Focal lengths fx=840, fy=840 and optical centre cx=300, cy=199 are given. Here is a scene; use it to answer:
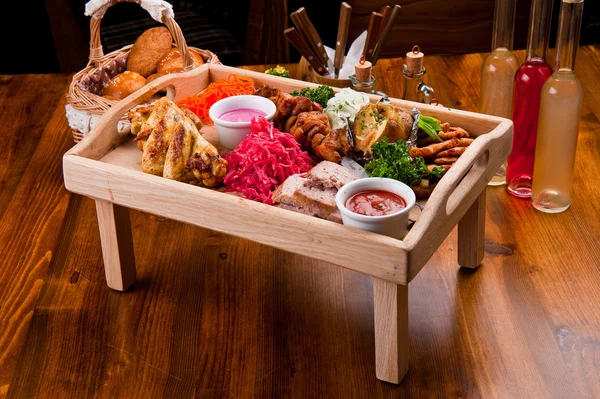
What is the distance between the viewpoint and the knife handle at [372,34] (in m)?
2.29

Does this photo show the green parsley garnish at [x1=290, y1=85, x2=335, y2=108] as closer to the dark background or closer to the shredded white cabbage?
the shredded white cabbage

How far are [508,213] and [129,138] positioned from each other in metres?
1.05

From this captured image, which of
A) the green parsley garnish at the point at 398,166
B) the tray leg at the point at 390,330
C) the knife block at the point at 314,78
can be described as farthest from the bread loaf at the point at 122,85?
the tray leg at the point at 390,330

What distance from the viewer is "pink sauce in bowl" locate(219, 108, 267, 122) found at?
2.04m

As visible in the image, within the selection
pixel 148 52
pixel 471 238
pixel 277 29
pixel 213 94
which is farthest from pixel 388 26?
pixel 277 29

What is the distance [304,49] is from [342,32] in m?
0.12

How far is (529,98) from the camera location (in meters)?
2.27

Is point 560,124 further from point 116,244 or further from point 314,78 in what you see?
point 116,244

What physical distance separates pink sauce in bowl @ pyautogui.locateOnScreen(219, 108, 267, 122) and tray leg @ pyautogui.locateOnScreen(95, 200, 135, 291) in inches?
13.0

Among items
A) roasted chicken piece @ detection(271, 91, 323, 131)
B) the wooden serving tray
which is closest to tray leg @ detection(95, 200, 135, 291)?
the wooden serving tray

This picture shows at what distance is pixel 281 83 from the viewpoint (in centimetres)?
223

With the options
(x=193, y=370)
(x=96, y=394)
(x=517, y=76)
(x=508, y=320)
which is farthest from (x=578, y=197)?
(x=96, y=394)

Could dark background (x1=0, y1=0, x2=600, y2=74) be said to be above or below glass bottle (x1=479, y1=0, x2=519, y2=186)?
below

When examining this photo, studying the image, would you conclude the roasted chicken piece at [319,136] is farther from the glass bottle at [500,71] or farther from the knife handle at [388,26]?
the glass bottle at [500,71]
